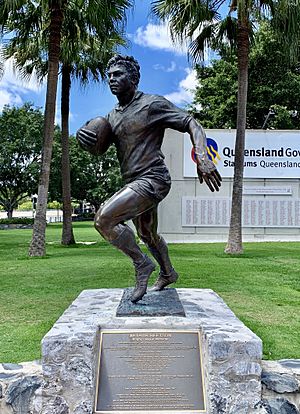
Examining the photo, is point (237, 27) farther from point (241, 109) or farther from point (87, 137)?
point (87, 137)

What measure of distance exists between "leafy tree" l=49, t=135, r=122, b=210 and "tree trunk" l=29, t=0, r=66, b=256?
69.5ft

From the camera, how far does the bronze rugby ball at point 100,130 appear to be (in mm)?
3770

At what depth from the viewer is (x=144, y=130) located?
A: 374 centimetres

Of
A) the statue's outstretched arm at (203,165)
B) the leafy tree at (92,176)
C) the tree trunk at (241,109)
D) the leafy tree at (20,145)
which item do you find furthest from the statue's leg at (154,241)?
the leafy tree at (92,176)

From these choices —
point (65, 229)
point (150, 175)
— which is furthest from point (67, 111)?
point (150, 175)

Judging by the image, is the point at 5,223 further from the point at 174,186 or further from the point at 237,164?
the point at 237,164

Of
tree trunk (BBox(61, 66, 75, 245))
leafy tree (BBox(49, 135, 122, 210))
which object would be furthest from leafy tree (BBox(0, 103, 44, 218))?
tree trunk (BBox(61, 66, 75, 245))

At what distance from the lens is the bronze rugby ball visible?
3770 mm

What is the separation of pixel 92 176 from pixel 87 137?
110 ft

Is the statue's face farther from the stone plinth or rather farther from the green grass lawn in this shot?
the green grass lawn

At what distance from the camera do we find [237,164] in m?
11.8

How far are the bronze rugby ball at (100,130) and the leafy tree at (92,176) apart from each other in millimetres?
29406

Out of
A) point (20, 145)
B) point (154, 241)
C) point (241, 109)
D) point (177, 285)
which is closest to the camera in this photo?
point (154, 241)

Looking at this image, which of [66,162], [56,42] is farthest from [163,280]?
[66,162]
